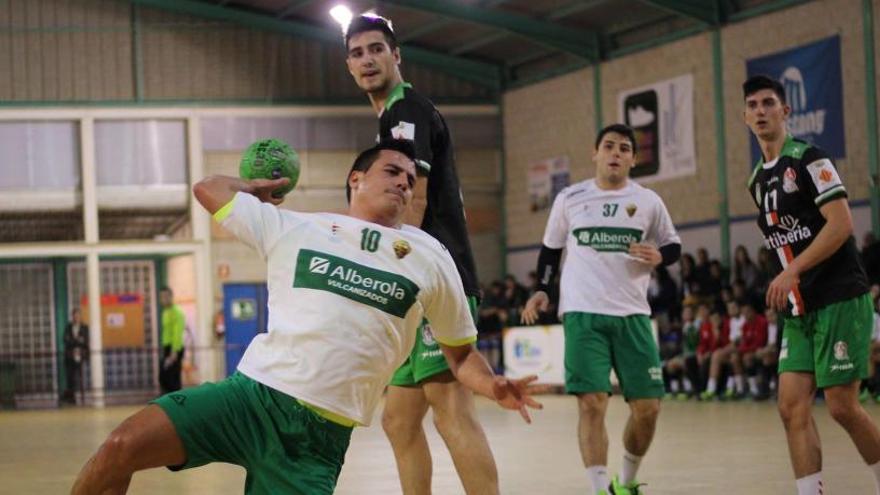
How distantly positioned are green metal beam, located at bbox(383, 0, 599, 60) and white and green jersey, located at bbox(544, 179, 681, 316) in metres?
19.3

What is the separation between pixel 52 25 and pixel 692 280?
14.8m

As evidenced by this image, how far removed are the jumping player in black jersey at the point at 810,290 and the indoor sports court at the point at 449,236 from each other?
0.05 feet

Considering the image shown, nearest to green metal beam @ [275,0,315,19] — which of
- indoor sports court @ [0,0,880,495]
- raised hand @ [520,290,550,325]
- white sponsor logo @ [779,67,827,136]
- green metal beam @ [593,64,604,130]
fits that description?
indoor sports court @ [0,0,880,495]

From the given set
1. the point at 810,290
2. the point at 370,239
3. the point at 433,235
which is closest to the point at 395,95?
the point at 433,235

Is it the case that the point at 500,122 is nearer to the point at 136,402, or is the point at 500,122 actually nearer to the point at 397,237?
the point at 136,402

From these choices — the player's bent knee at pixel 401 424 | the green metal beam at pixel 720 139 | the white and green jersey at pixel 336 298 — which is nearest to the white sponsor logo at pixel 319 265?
the white and green jersey at pixel 336 298

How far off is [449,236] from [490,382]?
1.70m

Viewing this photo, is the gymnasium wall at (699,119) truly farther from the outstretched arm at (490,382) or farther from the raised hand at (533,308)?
the outstretched arm at (490,382)

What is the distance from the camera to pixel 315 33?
31.3 m

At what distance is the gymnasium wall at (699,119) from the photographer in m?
22.6

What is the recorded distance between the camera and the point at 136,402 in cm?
2916

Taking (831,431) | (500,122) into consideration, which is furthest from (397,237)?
(500,122)

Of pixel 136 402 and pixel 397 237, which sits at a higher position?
pixel 397 237

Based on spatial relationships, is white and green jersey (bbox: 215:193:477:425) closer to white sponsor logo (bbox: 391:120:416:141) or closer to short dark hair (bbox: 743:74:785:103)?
white sponsor logo (bbox: 391:120:416:141)
